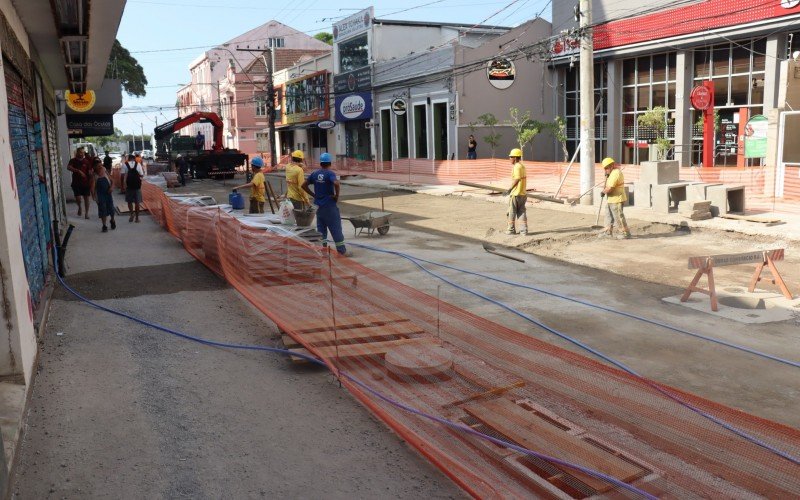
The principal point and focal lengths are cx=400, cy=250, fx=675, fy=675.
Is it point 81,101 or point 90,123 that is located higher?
point 81,101

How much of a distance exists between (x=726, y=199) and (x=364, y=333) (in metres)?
12.1

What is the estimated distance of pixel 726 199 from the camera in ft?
51.1

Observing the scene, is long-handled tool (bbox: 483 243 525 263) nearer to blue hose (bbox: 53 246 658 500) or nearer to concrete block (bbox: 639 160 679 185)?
blue hose (bbox: 53 246 658 500)

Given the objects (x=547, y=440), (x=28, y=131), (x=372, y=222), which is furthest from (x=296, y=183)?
(x=547, y=440)

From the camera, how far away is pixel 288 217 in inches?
530

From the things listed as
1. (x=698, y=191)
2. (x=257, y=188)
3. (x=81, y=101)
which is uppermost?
(x=81, y=101)

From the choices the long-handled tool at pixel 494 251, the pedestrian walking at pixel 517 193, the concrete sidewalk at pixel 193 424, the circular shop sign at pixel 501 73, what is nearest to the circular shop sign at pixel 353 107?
the circular shop sign at pixel 501 73

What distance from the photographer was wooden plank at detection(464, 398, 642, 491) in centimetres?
405

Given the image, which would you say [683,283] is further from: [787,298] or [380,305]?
[380,305]

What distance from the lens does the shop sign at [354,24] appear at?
39.9 m

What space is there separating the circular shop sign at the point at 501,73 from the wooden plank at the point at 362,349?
26591 mm

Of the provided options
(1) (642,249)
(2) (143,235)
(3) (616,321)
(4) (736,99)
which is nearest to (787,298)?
(3) (616,321)

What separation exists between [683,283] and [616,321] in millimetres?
2896

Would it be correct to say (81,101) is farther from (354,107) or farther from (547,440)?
(354,107)
